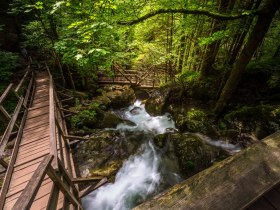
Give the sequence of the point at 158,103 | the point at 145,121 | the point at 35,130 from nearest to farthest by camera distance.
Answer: the point at 35,130
the point at 145,121
the point at 158,103

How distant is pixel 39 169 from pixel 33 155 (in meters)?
3.03

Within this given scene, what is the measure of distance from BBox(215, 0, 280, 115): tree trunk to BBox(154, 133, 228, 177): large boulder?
2.09 meters

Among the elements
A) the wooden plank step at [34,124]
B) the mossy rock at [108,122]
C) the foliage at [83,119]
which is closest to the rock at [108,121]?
the mossy rock at [108,122]

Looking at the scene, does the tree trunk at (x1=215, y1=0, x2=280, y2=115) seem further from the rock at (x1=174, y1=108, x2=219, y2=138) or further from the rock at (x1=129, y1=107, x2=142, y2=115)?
the rock at (x1=129, y1=107, x2=142, y2=115)

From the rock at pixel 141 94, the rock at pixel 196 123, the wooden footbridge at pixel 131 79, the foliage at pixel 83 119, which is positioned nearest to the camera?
the rock at pixel 196 123

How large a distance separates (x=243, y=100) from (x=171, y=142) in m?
4.16

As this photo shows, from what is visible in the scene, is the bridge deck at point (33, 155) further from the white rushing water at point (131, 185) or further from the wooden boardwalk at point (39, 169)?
the white rushing water at point (131, 185)

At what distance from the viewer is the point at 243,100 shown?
834cm

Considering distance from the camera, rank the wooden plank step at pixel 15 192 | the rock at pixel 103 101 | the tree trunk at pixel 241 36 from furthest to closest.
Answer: the rock at pixel 103 101 → the tree trunk at pixel 241 36 → the wooden plank step at pixel 15 192

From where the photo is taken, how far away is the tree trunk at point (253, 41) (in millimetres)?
5082

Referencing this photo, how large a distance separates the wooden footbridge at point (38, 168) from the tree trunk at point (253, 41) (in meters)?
6.25

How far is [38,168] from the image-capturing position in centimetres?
201

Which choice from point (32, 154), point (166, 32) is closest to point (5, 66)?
point (32, 154)

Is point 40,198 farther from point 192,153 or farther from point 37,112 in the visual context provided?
point 192,153
